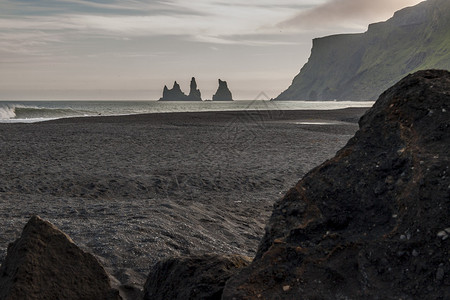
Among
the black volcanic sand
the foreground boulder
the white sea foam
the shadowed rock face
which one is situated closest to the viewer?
the shadowed rock face

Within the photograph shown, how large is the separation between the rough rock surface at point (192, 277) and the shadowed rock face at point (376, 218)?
1.29ft

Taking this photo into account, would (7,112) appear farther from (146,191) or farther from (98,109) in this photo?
(146,191)

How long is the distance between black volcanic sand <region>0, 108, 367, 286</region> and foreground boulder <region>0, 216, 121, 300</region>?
3.84ft

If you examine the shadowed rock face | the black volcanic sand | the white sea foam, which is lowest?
the black volcanic sand

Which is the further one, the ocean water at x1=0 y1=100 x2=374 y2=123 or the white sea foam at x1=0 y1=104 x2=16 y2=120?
the ocean water at x1=0 y1=100 x2=374 y2=123

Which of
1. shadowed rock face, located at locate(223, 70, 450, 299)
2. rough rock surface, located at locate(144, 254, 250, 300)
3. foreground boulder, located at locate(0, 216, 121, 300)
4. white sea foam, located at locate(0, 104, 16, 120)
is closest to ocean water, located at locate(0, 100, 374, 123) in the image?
white sea foam, located at locate(0, 104, 16, 120)

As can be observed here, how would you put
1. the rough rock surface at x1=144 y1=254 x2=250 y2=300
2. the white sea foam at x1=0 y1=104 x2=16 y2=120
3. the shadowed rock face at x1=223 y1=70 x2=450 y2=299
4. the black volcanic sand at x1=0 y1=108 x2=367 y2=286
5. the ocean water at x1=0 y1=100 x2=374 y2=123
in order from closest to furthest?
the shadowed rock face at x1=223 y1=70 x2=450 y2=299 → the rough rock surface at x1=144 y1=254 x2=250 y2=300 → the black volcanic sand at x1=0 y1=108 x2=367 y2=286 → the white sea foam at x1=0 y1=104 x2=16 y2=120 → the ocean water at x1=0 y1=100 x2=374 y2=123

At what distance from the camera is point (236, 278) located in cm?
239

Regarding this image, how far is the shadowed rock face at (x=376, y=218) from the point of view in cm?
207

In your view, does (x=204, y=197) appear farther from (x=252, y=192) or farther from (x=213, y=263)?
(x=213, y=263)

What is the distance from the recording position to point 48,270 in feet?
9.86

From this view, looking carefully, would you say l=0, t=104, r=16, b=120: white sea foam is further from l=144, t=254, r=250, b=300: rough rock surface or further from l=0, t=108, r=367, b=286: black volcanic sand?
l=144, t=254, r=250, b=300: rough rock surface

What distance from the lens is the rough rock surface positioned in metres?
2.78

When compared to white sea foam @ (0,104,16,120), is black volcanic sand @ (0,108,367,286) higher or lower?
lower
